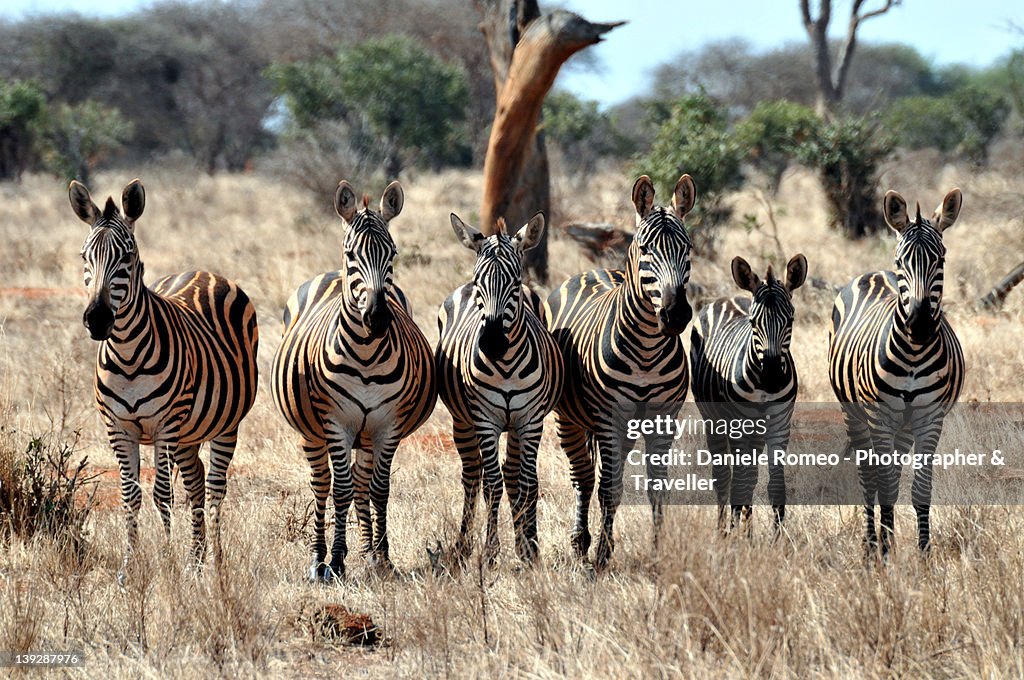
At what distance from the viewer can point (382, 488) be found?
19.8 ft

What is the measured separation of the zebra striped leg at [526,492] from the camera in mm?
5648

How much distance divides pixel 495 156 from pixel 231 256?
16.1ft

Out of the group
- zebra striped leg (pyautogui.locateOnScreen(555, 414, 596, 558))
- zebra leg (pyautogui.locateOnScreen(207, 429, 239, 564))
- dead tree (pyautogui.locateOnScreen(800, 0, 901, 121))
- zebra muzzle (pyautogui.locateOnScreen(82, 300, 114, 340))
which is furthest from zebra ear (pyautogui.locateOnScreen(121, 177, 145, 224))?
dead tree (pyautogui.locateOnScreen(800, 0, 901, 121))

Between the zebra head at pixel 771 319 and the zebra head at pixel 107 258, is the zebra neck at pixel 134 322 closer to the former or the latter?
the zebra head at pixel 107 258

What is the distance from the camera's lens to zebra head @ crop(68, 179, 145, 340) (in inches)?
202

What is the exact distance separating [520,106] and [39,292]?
6.54 meters

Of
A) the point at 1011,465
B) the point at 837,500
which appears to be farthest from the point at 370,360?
the point at 1011,465

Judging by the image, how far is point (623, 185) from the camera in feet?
71.4

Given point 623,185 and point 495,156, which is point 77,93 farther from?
point 495,156

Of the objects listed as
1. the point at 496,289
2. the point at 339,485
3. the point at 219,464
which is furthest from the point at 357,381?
the point at 219,464

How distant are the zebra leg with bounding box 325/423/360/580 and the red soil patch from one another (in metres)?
9.02

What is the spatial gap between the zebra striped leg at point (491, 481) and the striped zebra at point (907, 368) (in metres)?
1.91

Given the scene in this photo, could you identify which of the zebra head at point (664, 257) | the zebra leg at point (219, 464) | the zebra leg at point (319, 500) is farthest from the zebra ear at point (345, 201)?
the zebra leg at point (219, 464)

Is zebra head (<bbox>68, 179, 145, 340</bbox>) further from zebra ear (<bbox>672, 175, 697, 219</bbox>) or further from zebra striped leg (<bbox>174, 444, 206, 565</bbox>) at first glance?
zebra ear (<bbox>672, 175, 697, 219</bbox>)
